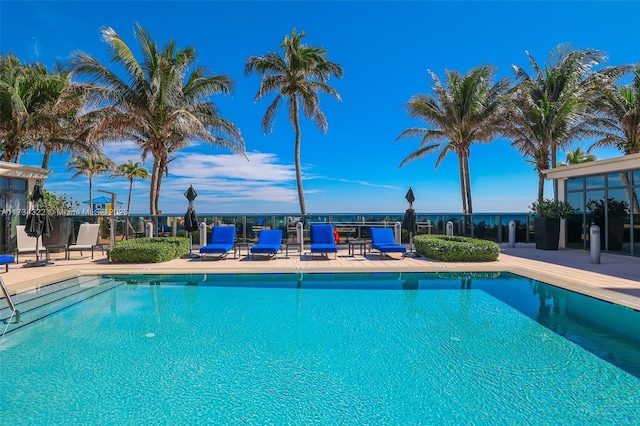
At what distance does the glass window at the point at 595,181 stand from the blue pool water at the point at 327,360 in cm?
725

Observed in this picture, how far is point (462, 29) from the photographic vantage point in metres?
13.5

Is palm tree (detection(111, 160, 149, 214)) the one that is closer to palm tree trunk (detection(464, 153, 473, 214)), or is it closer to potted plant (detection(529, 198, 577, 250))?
palm tree trunk (detection(464, 153, 473, 214))

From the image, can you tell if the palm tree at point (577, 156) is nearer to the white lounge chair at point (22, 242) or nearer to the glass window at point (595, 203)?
the glass window at point (595, 203)

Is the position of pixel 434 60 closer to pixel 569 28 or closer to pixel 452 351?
pixel 569 28

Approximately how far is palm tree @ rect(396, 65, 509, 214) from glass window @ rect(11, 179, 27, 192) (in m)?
16.6

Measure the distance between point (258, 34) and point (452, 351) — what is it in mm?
16783

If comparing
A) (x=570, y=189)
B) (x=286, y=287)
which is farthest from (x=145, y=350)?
(x=570, y=189)

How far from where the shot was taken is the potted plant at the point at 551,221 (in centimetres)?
1255

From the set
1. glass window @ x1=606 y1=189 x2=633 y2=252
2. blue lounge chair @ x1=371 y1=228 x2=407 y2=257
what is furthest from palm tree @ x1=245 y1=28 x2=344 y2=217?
glass window @ x1=606 y1=189 x2=633 y2=252

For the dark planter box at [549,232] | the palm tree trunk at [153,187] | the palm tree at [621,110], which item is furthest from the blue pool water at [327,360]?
the palm tree at [621,110]

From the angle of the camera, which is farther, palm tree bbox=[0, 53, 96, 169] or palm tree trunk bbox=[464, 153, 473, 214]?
palm tree trunk bbox=[464, 153, 473, 214]

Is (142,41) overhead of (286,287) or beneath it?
overhead

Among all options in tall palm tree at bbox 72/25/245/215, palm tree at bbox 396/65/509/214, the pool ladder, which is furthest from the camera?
palm tree at bbox 396/65/509/214

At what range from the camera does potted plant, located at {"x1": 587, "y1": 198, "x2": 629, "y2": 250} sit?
1084 centimetres
